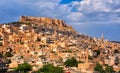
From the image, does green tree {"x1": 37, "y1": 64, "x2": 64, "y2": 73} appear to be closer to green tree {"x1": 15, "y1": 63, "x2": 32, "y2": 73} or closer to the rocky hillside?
green tree {"x1": 15, "y1": 63, "x2": 32, "y2": 73}

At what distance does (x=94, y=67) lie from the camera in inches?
2874

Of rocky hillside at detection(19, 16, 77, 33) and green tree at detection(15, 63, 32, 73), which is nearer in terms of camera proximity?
green tree at detection(15, 63, 32, 73)

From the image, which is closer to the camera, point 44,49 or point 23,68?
point 23,68

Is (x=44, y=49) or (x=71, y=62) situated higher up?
(x=44, y=49)

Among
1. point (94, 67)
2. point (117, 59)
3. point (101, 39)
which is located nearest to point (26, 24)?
point (101, 39)

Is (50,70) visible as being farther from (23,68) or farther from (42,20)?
(42,20)

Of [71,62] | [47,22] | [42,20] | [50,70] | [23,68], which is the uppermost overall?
[42,20]

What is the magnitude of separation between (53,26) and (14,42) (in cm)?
3715

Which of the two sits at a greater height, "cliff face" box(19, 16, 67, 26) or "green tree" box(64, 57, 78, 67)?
"cliff face" box(19, 16, 67, 26)

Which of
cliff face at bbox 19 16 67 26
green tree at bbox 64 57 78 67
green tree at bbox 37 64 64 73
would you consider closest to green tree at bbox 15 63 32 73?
green tree at bbox 37 64 64 73

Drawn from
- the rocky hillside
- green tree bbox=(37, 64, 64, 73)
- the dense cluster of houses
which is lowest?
green tree bbox=(37, 64, 64, 73)

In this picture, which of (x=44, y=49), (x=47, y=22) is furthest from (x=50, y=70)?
(x=47, y=22)

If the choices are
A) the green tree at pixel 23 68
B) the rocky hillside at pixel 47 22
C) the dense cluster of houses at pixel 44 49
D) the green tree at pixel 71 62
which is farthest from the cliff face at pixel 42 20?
the green tree at pixel 23 68

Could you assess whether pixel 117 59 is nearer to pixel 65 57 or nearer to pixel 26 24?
pixel 65 57
